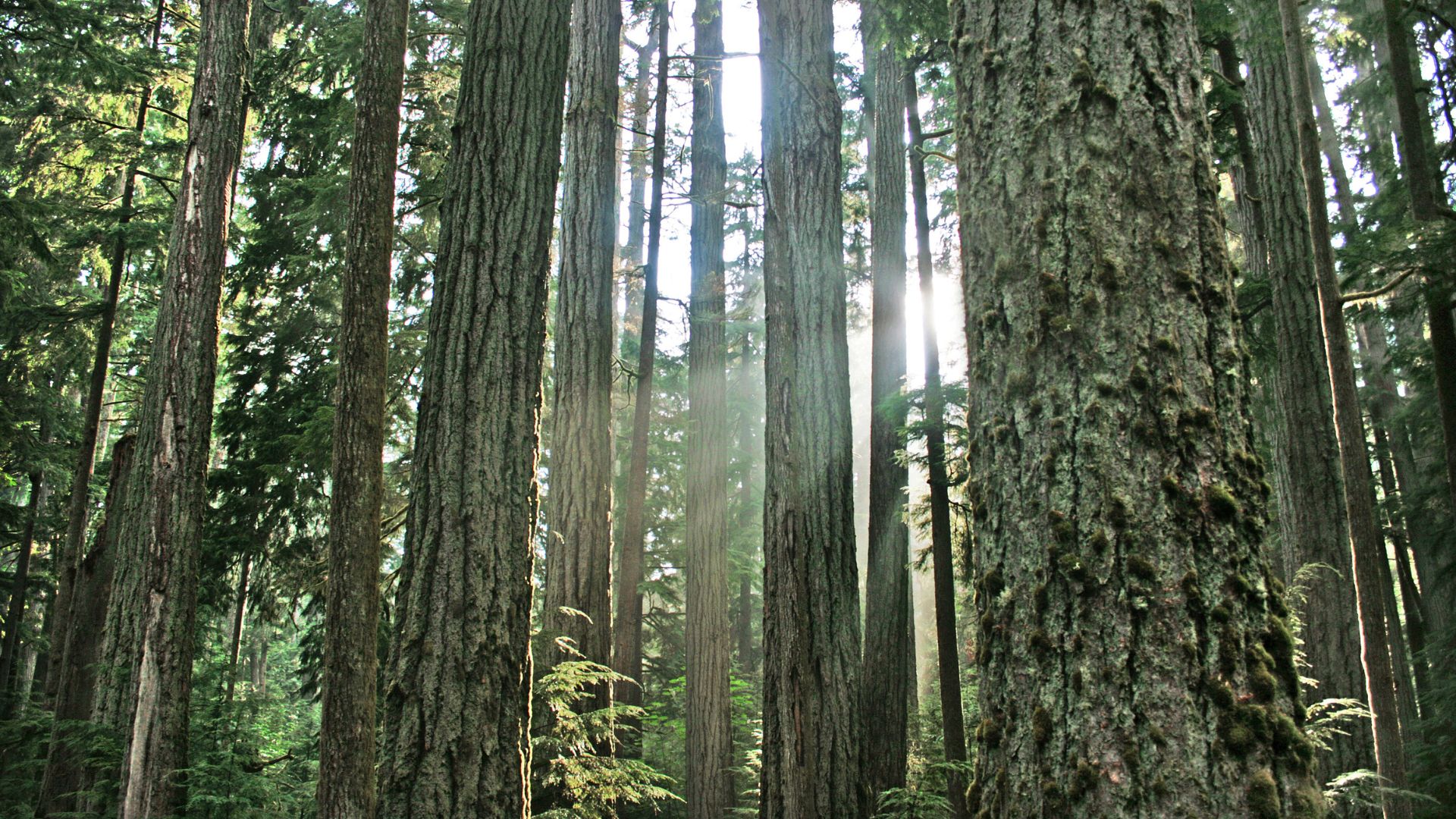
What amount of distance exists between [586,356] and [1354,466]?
23.6 feet

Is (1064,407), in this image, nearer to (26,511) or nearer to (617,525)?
Answer: (617,525)

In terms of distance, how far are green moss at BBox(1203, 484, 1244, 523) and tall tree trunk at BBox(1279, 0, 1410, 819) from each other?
16.8 ft

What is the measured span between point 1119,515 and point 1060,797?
2.05 feet

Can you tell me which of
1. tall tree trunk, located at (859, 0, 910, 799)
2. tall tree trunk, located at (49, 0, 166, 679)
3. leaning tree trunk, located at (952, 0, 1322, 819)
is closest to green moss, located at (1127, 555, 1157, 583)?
leaning tree trunk, located at (952, 0, 1322, 819)

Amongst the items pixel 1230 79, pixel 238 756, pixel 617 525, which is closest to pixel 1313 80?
pixel 1230 79

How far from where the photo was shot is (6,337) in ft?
43.1

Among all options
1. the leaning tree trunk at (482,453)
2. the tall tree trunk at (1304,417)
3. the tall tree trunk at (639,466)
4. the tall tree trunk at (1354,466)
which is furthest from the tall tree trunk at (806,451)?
the tall tree trunk at (639,466)

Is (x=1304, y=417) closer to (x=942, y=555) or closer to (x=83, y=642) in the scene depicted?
(x=942, y=555)

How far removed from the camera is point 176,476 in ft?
25.5

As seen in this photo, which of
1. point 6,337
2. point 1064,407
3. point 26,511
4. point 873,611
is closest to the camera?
point 1064,407

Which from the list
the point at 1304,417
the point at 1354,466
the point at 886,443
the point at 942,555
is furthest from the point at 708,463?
the point at 1354,466

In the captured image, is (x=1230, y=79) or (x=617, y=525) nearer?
(x=1230, y=79)

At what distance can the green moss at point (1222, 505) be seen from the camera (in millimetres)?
1810

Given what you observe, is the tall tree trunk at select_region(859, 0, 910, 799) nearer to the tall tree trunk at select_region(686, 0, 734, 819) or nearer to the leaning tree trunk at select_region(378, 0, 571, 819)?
the tall tree trunk at select_region(686, 0, 734, 819)
